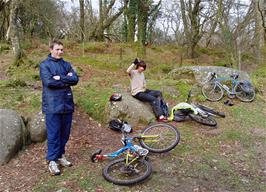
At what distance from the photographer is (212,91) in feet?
29.1

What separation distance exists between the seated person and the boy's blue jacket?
2.55m

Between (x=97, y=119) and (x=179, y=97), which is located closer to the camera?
(x=97, y=119)

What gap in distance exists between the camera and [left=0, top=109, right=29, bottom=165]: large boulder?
196 inches

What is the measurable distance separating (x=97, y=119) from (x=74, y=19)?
20.5 meters

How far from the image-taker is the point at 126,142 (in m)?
4.67

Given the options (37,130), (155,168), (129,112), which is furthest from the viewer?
(129,112)

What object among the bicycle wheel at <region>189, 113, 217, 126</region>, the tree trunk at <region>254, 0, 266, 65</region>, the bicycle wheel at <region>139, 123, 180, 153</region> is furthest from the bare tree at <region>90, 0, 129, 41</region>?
the bicycle wheel at <region>139, 123, 180, 153</region>

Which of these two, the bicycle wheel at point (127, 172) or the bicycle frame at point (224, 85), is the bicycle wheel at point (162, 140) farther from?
the bicycle frame at point (224, 85)

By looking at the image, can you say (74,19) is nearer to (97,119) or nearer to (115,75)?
(115,75)

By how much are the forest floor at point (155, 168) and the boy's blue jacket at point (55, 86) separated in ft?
3.40

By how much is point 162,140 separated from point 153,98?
1.83m

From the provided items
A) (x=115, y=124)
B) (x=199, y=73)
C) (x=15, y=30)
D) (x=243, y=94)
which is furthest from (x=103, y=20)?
(x=115, y=124)

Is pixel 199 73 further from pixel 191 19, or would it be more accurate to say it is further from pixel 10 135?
pixel 191 19

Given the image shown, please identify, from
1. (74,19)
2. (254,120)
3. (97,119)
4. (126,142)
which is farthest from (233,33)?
(74,19)
